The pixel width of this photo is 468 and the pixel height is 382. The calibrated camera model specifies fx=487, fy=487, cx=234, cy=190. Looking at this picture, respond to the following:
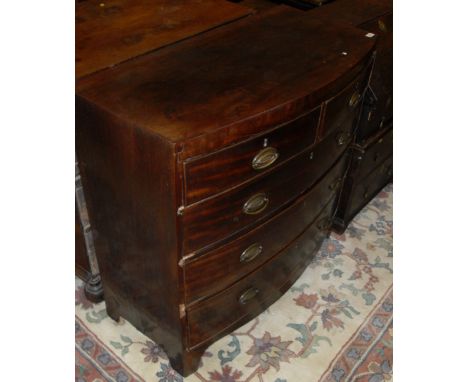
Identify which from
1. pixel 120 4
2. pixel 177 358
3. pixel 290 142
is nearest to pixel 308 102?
pixel 290 142

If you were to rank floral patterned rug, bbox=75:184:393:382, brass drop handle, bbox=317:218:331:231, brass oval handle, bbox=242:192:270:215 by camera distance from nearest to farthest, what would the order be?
brass oval handle, bbox=242:192:270:215 < floral patterned rug, bbox=75:184:393:382 < brass drop handle, bbox=317:218:331:231

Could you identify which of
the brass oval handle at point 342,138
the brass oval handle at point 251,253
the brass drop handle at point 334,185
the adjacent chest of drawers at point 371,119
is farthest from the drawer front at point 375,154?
the brass oval handle at point 251,253

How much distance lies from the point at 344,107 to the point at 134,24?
0.74 meters

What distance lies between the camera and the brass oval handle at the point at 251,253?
1.52m

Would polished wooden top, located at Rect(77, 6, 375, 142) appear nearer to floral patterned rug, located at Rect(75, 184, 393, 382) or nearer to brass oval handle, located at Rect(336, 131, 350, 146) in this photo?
brass oval handle, located at Rect(336, 131, 350, 146)

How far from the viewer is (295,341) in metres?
1.91

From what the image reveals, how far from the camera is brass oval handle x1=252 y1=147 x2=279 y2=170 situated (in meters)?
1.28

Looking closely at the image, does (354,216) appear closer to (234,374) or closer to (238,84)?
(234,374)

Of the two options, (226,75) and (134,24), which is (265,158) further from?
(134,24)

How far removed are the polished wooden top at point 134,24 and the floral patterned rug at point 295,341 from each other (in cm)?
106

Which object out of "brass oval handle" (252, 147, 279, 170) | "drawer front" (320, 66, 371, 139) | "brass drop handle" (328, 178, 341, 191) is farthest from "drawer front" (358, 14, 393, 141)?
"brass oval handle" (252, 147, 279, 170)

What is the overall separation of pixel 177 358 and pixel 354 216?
121cm

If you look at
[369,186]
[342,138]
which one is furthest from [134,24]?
[369,186]

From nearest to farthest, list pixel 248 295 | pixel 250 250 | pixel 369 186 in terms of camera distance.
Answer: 1. pixel 250 250
2. pixel 248 295
3. pixel 369 186
